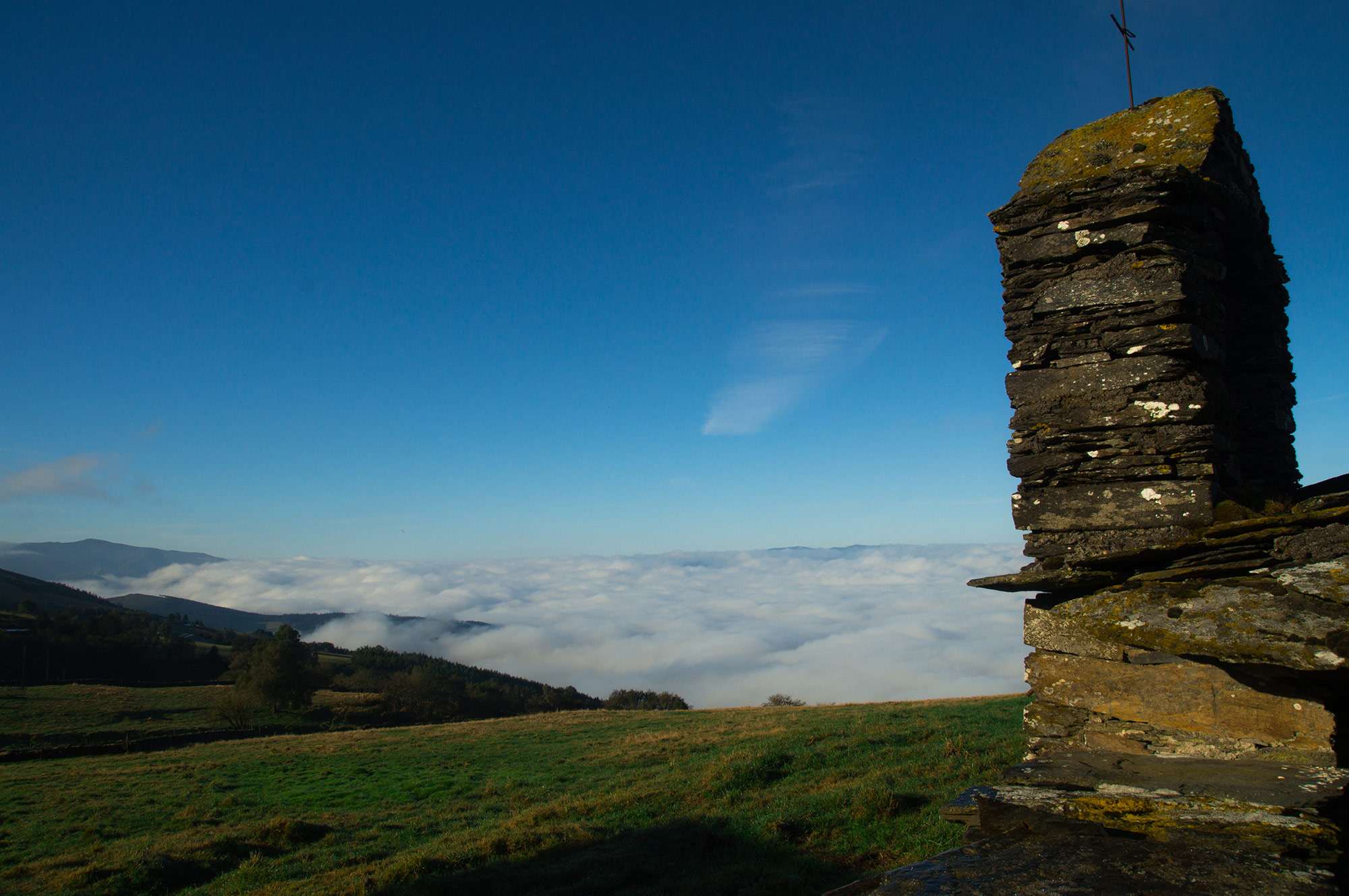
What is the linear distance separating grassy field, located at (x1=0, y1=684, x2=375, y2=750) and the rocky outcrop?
40.6 meters

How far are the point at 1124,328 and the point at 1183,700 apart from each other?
3047 mm

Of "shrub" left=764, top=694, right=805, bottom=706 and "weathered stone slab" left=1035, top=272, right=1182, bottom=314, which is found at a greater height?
"weathered stone slab" left=1035, top=272, right=1182, bottom=314

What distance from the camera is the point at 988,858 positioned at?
140 inches

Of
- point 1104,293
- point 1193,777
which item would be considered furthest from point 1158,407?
point 1193,777

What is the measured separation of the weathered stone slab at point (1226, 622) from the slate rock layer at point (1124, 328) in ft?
2.57

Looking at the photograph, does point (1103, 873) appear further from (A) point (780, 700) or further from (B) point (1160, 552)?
(A) point (780, 700)

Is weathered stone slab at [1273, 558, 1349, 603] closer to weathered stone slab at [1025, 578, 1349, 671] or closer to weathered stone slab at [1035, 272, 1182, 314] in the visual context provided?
weathered stone slab at [1025, 578, 1349, 671]

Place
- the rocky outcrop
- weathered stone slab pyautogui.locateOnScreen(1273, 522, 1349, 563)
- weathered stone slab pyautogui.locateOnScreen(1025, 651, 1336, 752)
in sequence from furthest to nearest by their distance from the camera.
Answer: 1. weathered stone slab pyautogui.locateOnScreen(1025, 651, 1336, 752)
2. weathered stone slab pyautogui.locateOnScreen(1273, 522, 1349, 563)
3. the rocky outcrop

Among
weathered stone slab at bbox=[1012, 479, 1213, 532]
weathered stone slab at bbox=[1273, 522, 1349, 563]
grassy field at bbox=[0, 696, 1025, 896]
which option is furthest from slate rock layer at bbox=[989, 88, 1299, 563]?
grassy field at bbox=[0, 696, 1025, 896]

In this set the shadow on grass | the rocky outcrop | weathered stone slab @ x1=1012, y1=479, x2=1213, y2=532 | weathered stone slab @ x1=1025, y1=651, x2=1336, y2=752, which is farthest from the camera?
the shadow on grass

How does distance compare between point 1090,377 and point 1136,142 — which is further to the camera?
point 1136,142

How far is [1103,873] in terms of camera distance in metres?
3.28

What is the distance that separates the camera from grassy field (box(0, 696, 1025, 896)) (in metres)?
10.0

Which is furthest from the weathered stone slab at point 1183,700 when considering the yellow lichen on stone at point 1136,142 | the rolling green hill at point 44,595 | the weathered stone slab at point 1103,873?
the rolling green hill at point 44,595
